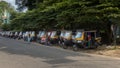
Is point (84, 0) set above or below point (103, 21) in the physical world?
above


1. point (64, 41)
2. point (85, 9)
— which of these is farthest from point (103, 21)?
point (64, 41)

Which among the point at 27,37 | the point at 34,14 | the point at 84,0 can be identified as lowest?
the point at 27,37

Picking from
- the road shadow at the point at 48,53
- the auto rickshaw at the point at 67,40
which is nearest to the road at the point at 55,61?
the road shadow at the point at 48,53

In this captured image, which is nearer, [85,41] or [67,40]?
[85,41]

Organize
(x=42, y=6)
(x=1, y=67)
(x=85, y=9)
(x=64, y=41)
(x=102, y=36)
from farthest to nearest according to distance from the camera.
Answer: (x=42, y=6), (x=102, y=36), (x=64, y=41), (x=85, y=9), (x=1, y=67)

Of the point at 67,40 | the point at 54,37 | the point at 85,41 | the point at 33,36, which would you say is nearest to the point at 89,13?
the point at 85,41

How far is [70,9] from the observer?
31.0 m

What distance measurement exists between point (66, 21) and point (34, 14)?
17479 millimetres

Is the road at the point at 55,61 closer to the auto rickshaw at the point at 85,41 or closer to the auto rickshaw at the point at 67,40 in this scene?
the auto rickshaw at the point at 85,41

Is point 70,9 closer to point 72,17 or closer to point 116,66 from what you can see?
point 72,17

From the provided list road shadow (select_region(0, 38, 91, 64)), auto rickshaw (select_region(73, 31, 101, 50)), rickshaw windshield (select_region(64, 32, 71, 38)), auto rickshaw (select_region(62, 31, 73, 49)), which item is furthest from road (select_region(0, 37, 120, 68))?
rickshaw windshield (select_region(64, 32, 71, 38))

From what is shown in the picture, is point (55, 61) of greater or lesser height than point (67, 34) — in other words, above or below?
above

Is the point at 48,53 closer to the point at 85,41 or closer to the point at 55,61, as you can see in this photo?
the point at 55,61

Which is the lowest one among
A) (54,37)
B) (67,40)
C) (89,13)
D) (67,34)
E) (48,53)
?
(54,37)
